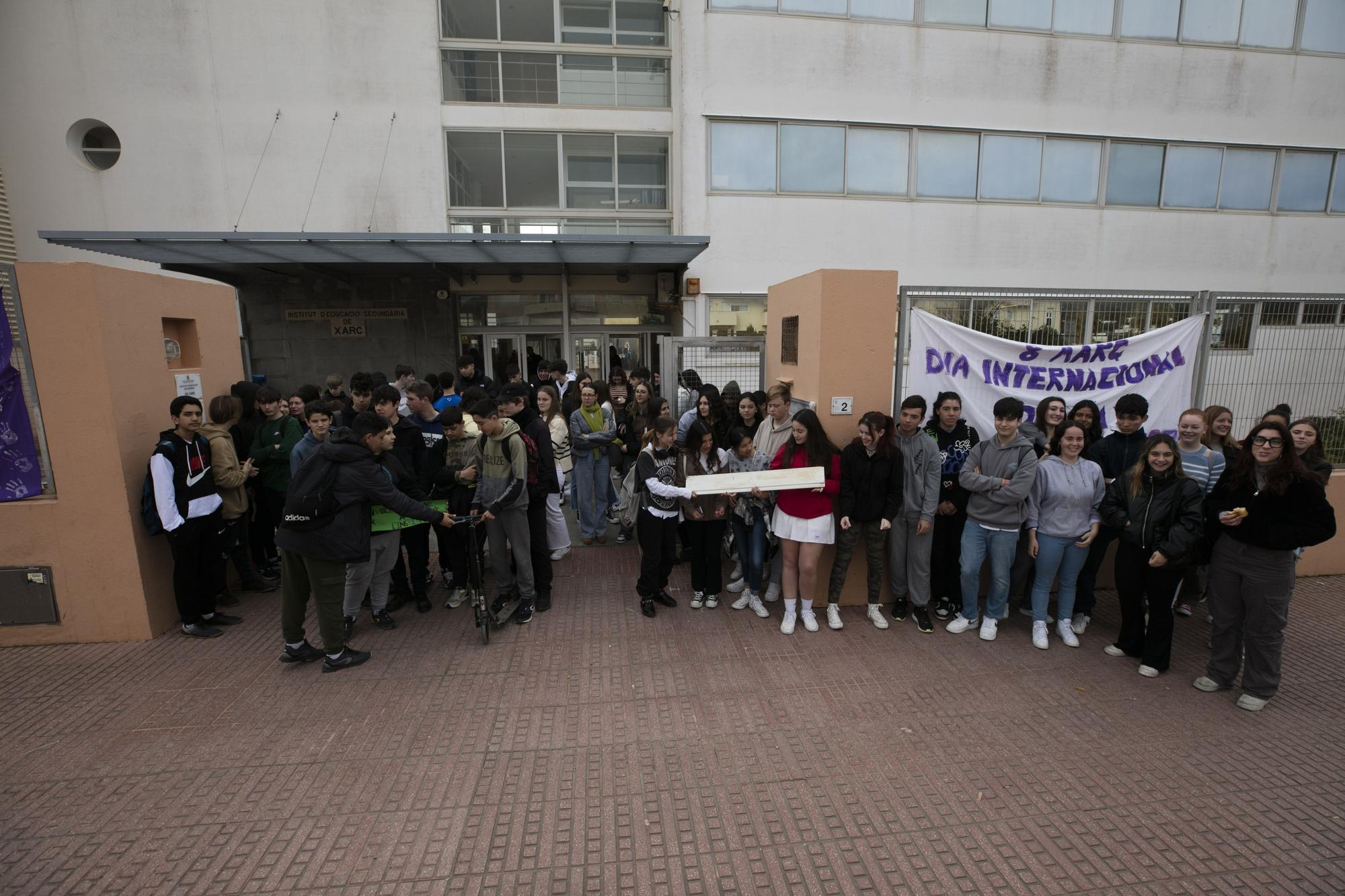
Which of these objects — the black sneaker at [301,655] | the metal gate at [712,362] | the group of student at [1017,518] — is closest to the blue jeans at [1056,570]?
the group of student at [1017,518]

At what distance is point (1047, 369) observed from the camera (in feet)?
17.6

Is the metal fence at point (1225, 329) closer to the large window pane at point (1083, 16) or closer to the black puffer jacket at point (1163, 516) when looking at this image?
the black puffer jacket at point (1163, 516)

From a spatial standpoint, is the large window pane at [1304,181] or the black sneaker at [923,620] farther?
the large window pane at [1304,181]

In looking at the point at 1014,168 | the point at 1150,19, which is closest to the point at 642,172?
the point at 1014,168

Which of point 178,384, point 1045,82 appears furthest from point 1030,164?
point 178,384

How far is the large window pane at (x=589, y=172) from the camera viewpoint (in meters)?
13.0

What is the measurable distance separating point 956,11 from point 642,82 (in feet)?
21.6

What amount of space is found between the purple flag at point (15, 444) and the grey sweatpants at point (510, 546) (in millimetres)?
3364

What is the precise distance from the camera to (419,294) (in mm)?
13016

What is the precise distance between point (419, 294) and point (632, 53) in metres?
6.88

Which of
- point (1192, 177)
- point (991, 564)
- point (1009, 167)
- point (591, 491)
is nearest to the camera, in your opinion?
point (991, 564)

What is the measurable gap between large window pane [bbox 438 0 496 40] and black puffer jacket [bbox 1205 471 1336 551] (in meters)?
14.5

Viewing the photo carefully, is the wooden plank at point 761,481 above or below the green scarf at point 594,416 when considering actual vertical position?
below

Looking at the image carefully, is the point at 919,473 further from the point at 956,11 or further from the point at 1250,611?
the point at 956,11
